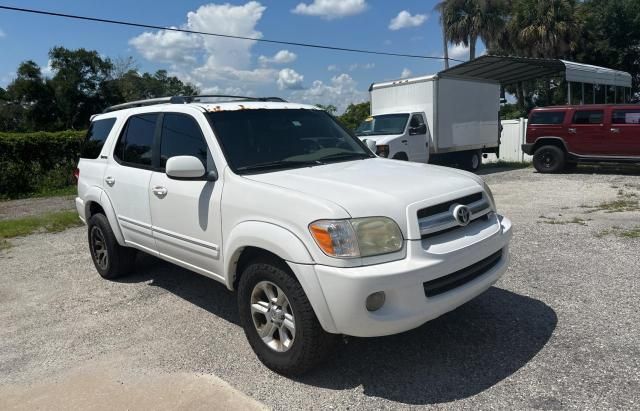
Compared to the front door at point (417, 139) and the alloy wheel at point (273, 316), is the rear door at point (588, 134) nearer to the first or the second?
the front door at point (417, 139)

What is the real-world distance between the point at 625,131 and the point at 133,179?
1308 centimetres

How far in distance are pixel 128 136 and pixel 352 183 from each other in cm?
289

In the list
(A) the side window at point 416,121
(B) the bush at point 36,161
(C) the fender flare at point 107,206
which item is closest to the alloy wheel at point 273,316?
(C) the fender flare at point 107,206

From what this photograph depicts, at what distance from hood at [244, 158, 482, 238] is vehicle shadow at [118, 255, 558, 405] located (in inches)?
38.3

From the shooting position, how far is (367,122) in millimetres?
14781

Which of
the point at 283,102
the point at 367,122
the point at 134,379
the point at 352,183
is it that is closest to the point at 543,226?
the point at 283,102

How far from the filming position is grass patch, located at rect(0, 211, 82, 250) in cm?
915

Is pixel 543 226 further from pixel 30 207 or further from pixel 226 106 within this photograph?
pixel 30 207

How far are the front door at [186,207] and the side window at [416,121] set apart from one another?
33.7 ft

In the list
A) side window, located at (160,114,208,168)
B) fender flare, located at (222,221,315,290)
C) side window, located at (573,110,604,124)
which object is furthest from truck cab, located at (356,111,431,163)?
fender flare, located at (222,221,315,290)

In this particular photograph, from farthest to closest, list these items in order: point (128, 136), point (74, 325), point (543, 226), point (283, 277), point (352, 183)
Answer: point (543, 226) < point (128, 136) < point (74, 325) < point (352, 183) < point (283, 277)

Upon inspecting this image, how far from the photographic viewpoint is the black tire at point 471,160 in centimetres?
1692

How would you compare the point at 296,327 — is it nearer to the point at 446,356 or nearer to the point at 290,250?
the point at 290,250

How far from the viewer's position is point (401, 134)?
1359 cm
